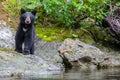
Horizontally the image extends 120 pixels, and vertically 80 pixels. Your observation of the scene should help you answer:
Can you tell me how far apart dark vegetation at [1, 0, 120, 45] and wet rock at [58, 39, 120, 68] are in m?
2.00

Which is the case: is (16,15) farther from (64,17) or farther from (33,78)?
(33,78)

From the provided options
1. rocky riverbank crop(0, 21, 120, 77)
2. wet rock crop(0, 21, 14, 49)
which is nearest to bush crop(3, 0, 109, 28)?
wet rock crop(0, 21, 14, 49)

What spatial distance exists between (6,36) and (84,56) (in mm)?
3178

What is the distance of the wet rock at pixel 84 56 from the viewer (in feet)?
41.7

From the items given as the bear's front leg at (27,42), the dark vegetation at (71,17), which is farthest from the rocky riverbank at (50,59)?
the dark vegetation at (71,17)

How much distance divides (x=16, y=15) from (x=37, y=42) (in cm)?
181

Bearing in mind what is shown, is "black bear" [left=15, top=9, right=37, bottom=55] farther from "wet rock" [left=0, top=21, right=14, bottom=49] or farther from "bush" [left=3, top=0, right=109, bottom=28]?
"bush" [left=3, top=0, right=109, bottom=28]

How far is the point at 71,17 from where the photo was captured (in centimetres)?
1579

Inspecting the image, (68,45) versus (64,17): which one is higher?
(64,17)

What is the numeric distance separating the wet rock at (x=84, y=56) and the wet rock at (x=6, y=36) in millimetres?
2125

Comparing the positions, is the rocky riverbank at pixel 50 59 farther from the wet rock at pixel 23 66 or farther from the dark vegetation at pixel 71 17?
the dark vegetation at pixel 71 17

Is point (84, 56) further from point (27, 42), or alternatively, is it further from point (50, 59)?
point (27, 42)

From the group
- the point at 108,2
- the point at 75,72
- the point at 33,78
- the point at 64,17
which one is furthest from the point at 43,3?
the point at 33,78

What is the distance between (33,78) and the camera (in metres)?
10.1
